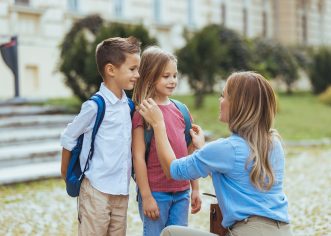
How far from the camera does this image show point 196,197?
3787mm

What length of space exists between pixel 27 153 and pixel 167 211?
219 inches

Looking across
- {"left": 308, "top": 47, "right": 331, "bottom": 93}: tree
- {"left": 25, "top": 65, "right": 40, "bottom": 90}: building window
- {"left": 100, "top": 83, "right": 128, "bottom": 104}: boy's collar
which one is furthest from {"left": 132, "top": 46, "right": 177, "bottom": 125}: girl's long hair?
{"left": 308, "top": 47, "right": 331, "bottom": 93}: tree

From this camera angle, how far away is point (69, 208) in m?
6.64

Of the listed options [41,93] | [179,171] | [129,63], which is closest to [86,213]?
[179,171]

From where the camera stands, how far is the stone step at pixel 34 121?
10.3 metres

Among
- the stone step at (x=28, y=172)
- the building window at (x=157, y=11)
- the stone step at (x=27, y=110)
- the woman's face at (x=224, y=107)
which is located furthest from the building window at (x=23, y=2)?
the woman's face at (x=224, y=107)

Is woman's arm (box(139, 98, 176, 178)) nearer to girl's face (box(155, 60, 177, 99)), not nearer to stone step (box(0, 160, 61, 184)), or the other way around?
girl's face (box(155, 60, 177, 99))

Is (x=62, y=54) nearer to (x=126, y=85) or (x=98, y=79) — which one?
(x=98, y=79)

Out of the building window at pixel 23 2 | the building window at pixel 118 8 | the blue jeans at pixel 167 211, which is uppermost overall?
the building window at pixel 23 2

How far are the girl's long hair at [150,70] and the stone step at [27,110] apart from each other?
7.64 meters

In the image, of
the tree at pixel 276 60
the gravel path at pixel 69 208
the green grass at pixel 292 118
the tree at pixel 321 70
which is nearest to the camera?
the gravel path at pixel 69 208

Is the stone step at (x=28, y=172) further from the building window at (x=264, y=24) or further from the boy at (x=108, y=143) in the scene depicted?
the building window at (x=264, y=24)

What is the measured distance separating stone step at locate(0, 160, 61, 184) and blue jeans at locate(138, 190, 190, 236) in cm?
442

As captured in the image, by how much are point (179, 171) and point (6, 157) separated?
576 centimetres
